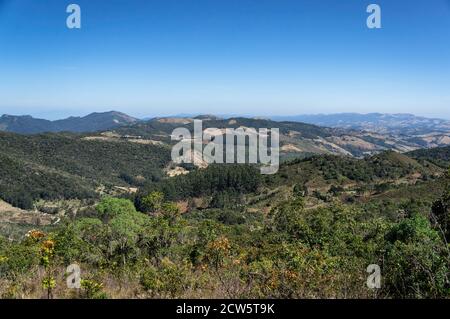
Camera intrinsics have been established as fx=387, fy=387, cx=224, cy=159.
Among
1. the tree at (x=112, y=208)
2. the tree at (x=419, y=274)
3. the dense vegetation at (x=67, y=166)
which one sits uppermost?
the tree at (x=419, y=274)

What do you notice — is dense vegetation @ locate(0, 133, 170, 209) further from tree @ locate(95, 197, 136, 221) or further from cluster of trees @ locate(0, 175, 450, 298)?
tree @ locate(95, 197, 136, 221)

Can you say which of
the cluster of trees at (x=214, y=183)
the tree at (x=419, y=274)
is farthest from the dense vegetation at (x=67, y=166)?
the tree at (x=419, y=274)

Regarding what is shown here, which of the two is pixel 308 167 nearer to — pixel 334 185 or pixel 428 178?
pixel 334 185

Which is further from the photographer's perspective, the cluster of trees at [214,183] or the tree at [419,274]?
the cluster of trees at [214,183]

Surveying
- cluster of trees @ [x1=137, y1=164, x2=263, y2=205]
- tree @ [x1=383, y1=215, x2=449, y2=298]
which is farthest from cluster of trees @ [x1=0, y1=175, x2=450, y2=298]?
cluster of trees @ [x1=137, y1=164, x2=263, y2=205]

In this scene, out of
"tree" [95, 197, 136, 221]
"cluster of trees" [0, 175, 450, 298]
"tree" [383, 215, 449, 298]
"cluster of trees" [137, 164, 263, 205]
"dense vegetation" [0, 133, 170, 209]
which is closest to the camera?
"tree" [383, 215, 449, 298]

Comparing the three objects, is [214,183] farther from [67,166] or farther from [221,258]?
[221,258]

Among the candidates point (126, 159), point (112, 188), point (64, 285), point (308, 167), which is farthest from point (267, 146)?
point (64, 285)

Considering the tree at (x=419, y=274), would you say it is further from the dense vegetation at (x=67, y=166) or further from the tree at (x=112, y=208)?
the dense vegetation at (x=67, y=166)

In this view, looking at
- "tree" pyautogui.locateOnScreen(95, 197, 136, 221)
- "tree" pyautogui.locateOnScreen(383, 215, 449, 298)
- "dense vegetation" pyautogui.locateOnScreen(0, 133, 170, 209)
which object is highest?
"tree" pyautogui.locateOnScreen(383, 215, 449, 298)

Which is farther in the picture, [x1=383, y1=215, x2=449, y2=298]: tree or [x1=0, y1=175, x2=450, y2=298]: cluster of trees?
[x1=0, y1=175, x2=450, y2=298]: cluster of trees

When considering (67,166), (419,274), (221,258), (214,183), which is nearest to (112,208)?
(221,258)
